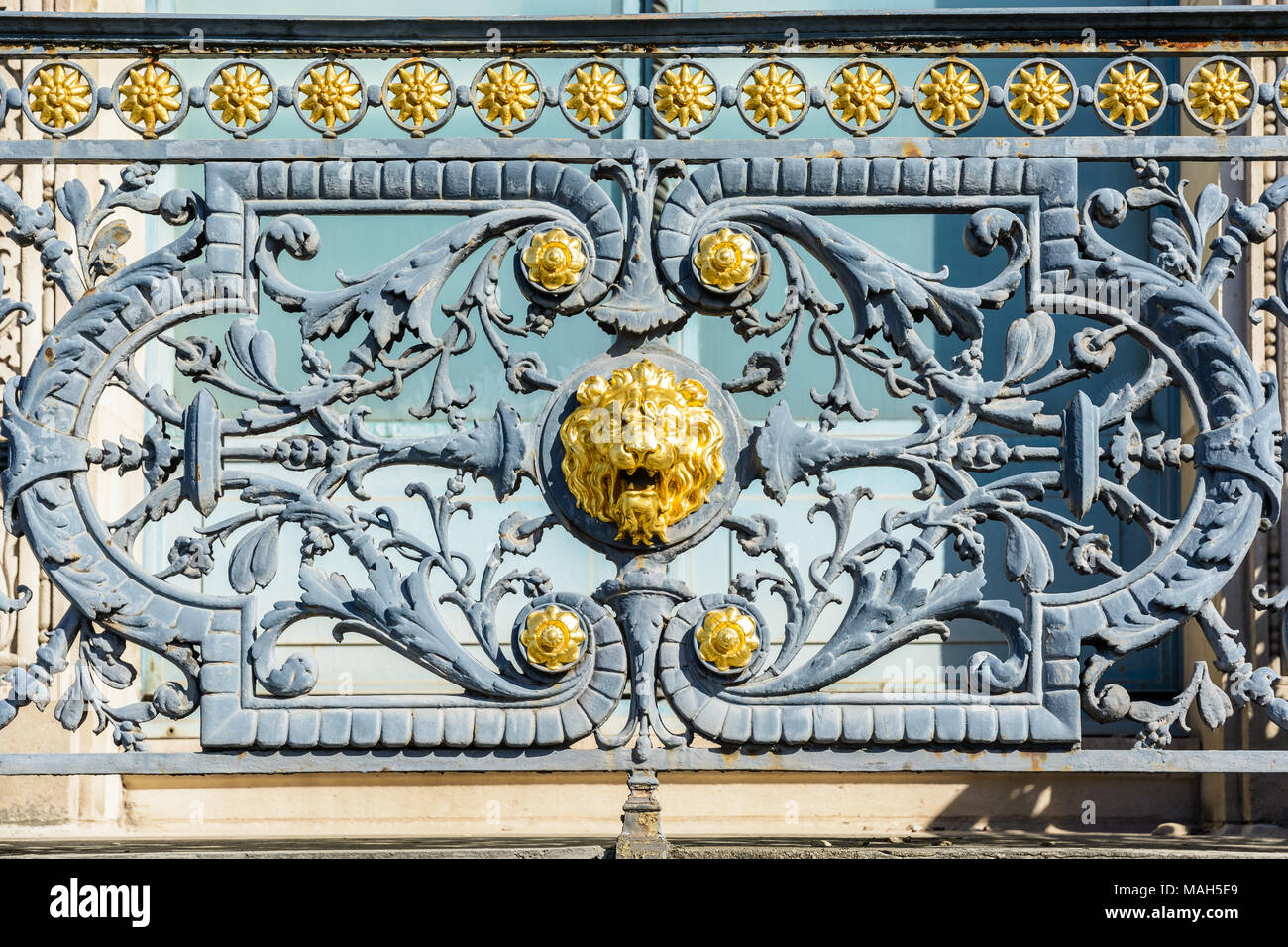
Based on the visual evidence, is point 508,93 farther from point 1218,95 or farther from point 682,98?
point 1218,95

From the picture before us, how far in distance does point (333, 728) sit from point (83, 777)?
1.87 meters

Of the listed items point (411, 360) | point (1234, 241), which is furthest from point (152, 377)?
point (1234, 241)

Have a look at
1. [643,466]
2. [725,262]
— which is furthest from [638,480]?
[725,262]

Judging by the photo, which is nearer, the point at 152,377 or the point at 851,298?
the point at 851,298

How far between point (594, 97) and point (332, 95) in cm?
65

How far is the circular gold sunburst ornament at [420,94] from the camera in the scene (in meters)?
3.82

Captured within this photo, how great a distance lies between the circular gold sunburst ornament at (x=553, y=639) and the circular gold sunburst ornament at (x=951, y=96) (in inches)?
59.0

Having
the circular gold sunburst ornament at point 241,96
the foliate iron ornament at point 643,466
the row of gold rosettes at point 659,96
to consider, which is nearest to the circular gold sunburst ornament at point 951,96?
the row of gold rosettes at point 659,96

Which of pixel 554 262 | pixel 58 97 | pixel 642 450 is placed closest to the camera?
pixel 642 450

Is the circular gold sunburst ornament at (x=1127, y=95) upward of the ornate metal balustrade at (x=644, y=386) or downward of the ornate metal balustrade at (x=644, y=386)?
upward

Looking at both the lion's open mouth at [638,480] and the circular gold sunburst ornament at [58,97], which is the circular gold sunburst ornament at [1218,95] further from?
the circular gold sunburst ornament at [58,97]

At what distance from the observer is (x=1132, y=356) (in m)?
5.86

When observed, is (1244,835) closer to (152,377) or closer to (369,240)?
(369,240)

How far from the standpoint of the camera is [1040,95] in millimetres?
3842
